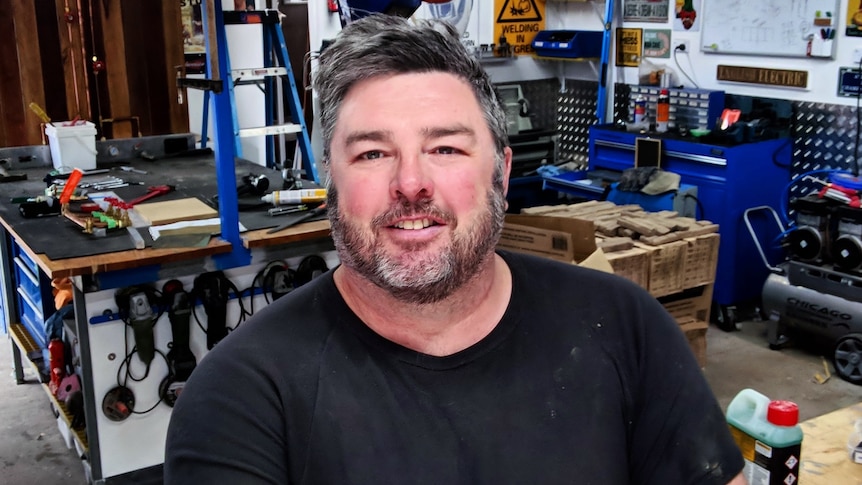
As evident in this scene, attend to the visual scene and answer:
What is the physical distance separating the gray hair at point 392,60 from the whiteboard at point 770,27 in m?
3.58

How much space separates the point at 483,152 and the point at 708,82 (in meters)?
4.09

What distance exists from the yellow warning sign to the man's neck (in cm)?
486

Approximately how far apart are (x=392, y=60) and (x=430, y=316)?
14.8 inches

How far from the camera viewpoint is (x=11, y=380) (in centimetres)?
412

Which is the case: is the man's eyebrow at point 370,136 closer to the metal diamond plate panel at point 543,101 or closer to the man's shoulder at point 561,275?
the man's shoulder at point 561,275

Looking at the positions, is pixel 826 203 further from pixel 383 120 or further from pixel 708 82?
pixel 383 120

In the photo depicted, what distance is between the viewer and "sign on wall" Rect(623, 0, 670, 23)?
206 inches

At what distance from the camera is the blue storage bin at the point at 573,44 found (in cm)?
561

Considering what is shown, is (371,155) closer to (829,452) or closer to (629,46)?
(829,452)

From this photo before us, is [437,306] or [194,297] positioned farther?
[194,297]

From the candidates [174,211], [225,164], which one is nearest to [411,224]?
[225,164]

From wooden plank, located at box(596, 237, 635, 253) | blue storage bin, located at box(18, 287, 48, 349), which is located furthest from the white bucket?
wooden plank, located at box(596, 237, 635, 253)

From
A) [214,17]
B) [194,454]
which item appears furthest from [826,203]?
[194,454]

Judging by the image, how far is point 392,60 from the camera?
1.26 metres
